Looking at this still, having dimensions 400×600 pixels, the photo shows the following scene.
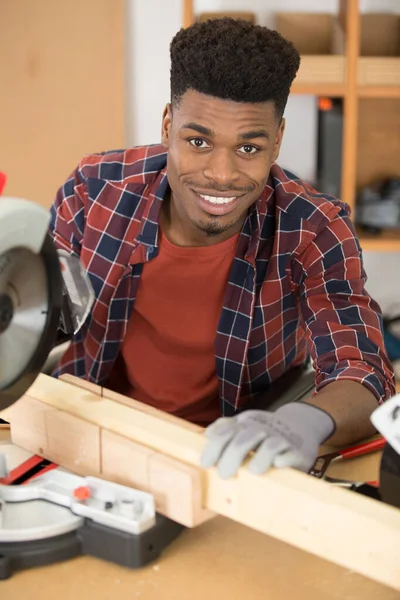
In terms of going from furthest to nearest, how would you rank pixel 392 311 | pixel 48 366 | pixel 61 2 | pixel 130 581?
pixel 392 311 → pixel 61 2 → pixel 48 366 → pixel 130 581

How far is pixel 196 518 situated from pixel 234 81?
0.69 meters

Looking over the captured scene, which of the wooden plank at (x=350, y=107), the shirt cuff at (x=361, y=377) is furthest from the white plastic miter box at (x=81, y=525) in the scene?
the wooden plank at (x=350, y=107)

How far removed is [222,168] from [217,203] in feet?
0.30

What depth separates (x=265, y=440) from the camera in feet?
3.35

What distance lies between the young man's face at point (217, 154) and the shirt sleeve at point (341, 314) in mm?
177

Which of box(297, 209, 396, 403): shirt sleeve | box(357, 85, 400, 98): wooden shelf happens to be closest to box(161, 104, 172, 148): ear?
box(297, 209, 396, 403): shirt sleeve

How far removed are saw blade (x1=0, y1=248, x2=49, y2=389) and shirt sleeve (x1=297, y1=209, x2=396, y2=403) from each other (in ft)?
1.73

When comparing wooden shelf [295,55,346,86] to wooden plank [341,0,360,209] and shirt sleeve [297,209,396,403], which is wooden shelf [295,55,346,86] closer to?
wooden plank [341,0,360,209]

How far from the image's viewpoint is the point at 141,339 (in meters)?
1.66

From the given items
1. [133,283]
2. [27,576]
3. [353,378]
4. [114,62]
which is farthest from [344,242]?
[114,62]

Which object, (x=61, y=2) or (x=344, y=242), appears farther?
(x=61, y=2)

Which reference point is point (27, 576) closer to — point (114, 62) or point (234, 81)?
point (234, 81)

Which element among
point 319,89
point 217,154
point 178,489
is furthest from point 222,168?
point 319,89

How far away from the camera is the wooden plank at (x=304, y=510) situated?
0.89m
